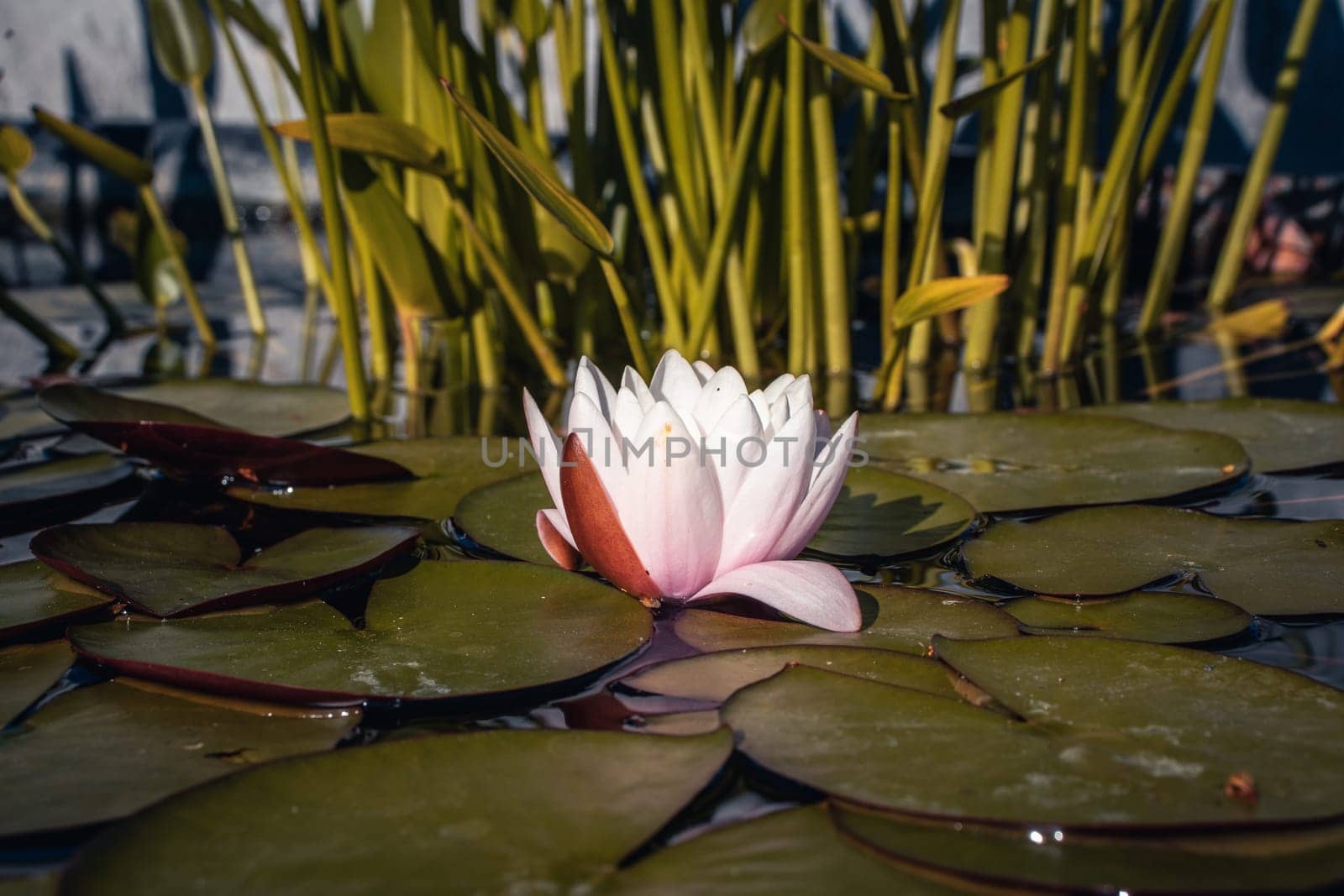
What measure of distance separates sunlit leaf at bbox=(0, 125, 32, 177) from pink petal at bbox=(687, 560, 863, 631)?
175cm

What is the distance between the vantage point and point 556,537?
869mm

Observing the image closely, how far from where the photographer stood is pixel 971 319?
1.82m

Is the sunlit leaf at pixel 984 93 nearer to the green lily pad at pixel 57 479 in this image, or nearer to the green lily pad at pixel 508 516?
the green lily pad at pixel 508 516

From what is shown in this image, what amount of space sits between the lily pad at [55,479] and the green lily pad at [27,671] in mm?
389

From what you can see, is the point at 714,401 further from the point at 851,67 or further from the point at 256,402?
the point at 256,402

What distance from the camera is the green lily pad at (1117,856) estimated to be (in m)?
0.49

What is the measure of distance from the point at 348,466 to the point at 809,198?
2.83ft

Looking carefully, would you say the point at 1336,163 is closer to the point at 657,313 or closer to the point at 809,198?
the point at 657,313

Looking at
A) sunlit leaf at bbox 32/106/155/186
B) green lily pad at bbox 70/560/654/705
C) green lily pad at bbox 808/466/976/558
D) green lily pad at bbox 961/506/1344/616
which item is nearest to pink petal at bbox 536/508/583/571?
green lily pad at bbox 70/560/654/705

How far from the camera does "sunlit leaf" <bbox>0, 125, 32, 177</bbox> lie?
1.85 metres

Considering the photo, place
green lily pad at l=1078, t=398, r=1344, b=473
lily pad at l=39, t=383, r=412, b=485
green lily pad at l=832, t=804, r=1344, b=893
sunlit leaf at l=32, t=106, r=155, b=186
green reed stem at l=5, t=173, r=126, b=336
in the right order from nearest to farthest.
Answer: green lily pad at l=832, t=804, r=1344, b=893 → lily pad at l=39, t=383, r=412, b=485 → green lily pad at l=1078, t=398, r=1344, b=473 → sunlit leaf at l=32, t=106, r=155, b=186 → green reed stem at l=5, t=173, r=126, b=336

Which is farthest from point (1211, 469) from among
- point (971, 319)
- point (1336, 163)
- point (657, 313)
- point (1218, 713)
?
point (1336, 163)

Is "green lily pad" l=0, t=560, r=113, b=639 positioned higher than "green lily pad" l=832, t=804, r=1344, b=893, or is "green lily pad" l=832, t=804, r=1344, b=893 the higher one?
"green lily pad" l=0, t=560, r=113, b=639

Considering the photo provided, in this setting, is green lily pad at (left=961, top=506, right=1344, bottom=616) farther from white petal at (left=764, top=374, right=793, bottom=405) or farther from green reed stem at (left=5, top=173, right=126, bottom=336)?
green reed stem at (left=5, top=173, right=126, bottom=336)
